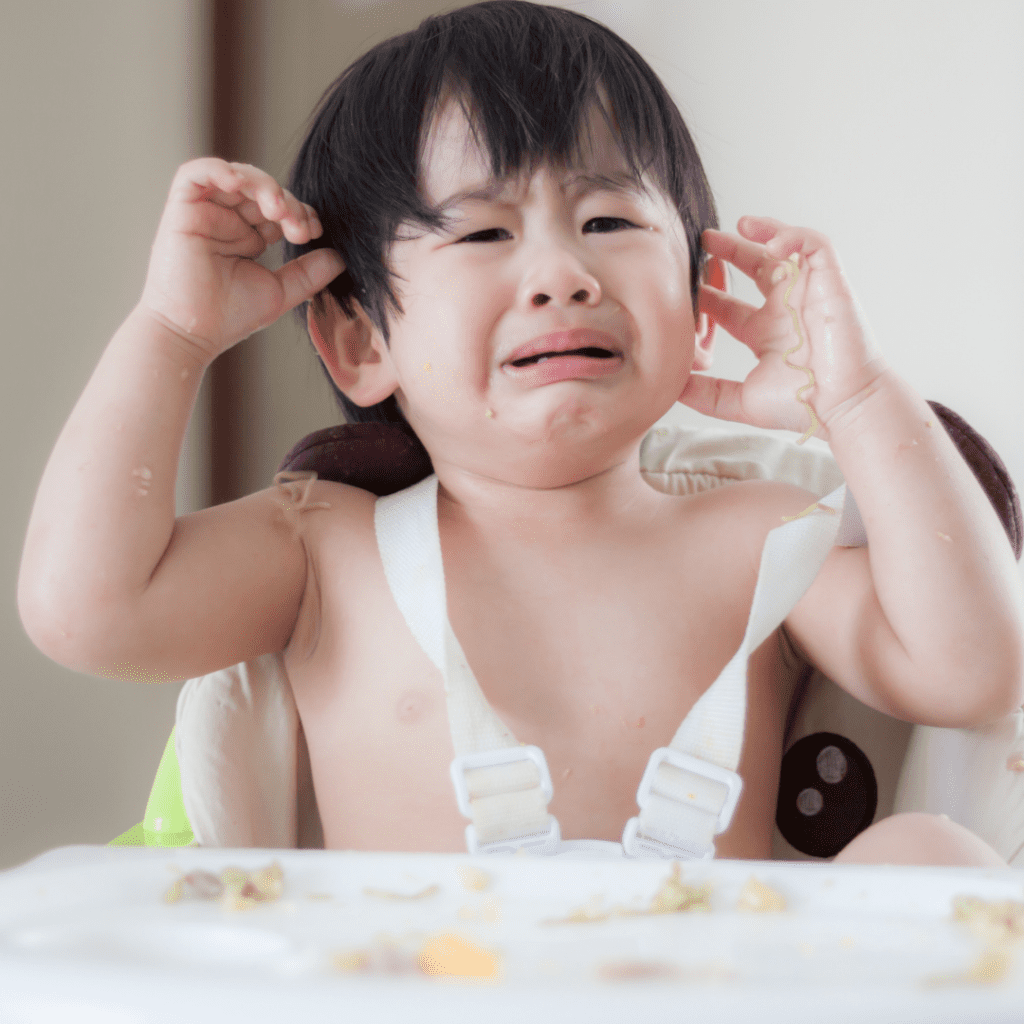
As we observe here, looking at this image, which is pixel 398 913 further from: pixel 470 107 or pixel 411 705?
pixel 470 107

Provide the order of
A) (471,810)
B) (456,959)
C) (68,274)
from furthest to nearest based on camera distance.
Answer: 1. (68,274)
2. (471,810)
3. (456,959)

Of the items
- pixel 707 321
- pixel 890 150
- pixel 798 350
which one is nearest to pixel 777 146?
pixel 890 150

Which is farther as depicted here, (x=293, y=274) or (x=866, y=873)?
(x=293, y=274)

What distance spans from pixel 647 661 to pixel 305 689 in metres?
0.23

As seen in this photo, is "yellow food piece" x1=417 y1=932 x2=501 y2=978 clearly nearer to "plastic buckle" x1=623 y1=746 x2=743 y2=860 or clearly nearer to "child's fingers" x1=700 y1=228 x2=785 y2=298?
"plastic buckle" x1=623 y1=746 x2=743 y2=860

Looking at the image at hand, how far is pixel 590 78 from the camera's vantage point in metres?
0.68

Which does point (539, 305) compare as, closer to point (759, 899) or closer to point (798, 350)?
point (798, 350)

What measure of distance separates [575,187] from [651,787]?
0.37 m

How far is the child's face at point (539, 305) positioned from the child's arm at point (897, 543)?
87mm

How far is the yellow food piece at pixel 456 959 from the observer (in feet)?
0.96

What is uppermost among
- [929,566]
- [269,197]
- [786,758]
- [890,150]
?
[890,150]

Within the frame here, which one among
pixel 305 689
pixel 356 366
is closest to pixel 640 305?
pixel 356 366

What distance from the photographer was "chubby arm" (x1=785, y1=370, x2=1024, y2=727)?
0.60 m

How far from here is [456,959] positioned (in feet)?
0.98
